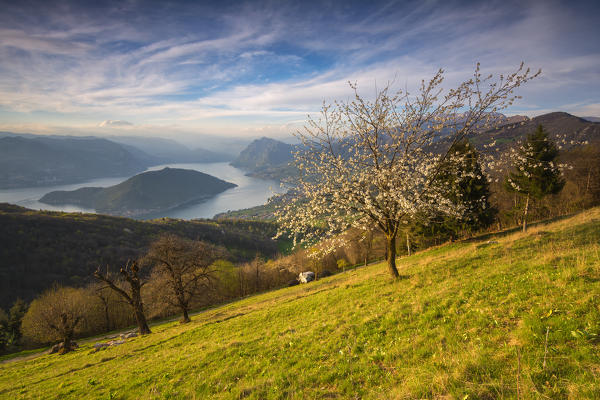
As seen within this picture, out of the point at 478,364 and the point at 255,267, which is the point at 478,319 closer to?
the point at 478,364

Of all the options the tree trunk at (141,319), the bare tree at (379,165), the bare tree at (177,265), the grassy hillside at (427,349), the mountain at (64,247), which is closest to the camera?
the grassy hillside at (427,349)

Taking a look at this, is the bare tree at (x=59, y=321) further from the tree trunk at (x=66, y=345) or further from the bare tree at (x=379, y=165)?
the bare tree at (x=379, y=165)

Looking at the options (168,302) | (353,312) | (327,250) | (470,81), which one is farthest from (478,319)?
(168,302)

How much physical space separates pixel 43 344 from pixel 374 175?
68.8 meters

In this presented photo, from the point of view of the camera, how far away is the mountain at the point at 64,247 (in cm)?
7638

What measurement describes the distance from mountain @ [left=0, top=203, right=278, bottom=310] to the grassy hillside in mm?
94015

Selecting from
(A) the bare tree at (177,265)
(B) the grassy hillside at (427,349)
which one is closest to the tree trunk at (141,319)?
(A) the bare tree at (177,265)

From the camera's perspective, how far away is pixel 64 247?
9106 centimetres

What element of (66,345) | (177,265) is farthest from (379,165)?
(66,345)

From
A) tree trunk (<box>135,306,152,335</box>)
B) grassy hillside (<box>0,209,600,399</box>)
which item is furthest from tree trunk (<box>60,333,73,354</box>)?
grassy hillside (<box>0,209,600,399</box>)

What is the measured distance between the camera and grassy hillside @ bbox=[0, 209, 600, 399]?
451 cm

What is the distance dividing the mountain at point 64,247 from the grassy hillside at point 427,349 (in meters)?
94.0

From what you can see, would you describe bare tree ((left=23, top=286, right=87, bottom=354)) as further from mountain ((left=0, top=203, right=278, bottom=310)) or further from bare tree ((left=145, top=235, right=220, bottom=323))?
mountain ((left=0, top=203, right=278, bottom=310))

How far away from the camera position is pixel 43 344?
45000 millimetres
